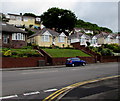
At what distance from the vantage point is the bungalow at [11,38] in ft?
129

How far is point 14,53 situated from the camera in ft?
97.3

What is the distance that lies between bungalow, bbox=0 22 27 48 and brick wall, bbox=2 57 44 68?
12.2 meters

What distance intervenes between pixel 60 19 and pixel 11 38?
3642cm

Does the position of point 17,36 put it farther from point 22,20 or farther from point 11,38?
point 22,20

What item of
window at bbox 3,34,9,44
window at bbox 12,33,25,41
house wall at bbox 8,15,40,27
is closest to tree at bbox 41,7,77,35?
house wall at bbox 8,15,40,27

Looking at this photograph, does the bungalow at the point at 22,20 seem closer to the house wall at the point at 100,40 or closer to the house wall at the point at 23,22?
the house wall at the point at 23,22

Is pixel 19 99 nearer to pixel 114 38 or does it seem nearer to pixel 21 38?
pixel 21 38

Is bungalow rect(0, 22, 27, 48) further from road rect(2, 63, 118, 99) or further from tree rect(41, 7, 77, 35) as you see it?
tree rect(41, 7, 77, 35)

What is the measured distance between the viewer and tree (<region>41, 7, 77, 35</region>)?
73625mm

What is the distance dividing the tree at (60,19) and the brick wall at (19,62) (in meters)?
45.1

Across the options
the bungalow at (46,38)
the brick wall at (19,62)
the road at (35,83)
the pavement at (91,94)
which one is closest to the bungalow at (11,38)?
the bungalow at (46,38)

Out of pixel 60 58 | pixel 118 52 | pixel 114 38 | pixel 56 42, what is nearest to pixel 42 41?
pixel 56 42

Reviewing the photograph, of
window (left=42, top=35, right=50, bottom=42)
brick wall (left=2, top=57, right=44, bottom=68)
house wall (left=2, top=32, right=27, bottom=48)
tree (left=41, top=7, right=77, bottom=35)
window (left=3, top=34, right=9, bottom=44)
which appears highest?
tree (left=41, top=7, right=77, bottom=35)

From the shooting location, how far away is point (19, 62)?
28203mm
